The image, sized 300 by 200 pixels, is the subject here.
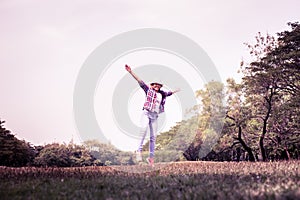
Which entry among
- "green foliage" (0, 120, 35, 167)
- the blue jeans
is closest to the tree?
the blue jeans

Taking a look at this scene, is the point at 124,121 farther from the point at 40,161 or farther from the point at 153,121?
the point at 40,161

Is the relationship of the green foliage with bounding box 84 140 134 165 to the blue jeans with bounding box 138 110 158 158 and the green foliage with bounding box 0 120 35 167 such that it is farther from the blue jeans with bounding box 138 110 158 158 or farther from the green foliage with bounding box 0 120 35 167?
the blue jeans with bounding box 138 110 158 158

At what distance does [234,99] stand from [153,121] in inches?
891

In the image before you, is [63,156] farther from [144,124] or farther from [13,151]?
[144,124]

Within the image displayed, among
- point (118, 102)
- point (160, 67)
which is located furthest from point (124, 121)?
point (160, 67)

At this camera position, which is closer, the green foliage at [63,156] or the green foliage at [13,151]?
the green foliage at [63,156]

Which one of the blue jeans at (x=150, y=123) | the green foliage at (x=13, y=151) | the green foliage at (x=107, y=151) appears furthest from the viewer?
the green foliage at (x=13, y=151)

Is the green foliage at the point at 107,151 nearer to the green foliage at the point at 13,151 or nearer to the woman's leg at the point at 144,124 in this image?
the green foliage at the point at 13,151

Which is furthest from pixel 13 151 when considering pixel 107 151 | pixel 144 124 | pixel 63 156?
pixel 144 124

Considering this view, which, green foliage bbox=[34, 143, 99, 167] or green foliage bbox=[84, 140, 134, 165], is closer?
green foliage bbox=[84, 140, 134, 165]

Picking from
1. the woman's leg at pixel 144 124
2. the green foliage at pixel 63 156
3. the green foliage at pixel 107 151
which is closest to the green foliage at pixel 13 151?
the green foliage at pixel 63 156

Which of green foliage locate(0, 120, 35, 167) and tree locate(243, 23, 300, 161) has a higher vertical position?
tree locate(243, 23, 300, 161)

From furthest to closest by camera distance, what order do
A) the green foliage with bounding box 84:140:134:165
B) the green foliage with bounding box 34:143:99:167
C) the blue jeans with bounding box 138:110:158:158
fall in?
the green foliage with bounding box 34:143:99:167 → the green foliage with bounding box 84:140:134:165 → the blue jeans with bounding box 138:110:158:158

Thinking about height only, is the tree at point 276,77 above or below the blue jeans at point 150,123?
Answer: above
